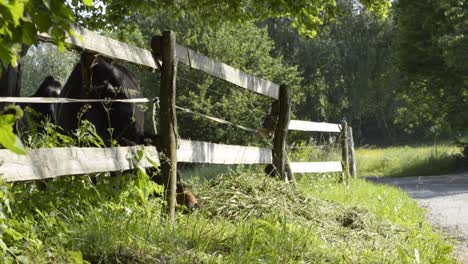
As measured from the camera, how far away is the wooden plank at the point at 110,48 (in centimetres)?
485

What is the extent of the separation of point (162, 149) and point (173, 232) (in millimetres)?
1512

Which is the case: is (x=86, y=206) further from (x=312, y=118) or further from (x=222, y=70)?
(x=312, y=118)

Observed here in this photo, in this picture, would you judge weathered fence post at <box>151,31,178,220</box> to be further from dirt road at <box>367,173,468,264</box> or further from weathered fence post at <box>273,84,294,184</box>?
weathered fence post at <box>273,84,294,184</box>

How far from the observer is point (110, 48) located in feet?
17.5

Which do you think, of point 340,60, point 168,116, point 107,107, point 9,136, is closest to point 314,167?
point 107,107

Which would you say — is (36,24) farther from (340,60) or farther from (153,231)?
(340,60)

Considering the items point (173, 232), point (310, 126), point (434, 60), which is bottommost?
point (173, 232)

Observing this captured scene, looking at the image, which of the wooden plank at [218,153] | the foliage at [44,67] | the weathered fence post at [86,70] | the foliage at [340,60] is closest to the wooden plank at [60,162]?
the weathered fence post at [86,70]

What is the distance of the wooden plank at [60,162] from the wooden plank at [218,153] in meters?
0.96

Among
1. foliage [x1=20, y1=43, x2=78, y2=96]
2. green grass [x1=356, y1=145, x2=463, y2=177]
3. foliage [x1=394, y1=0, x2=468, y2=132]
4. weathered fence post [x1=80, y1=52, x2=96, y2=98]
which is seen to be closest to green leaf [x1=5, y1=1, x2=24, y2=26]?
weathered fence post [x1=80, y1=52, x2=96, y2=98]

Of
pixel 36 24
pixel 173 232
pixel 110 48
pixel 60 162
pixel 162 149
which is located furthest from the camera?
pixel 162 149

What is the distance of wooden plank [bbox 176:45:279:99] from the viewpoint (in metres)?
6.51

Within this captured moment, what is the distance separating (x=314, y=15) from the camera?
11.8 m

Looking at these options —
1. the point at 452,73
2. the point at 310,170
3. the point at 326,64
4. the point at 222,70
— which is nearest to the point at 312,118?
the point at 326,64
